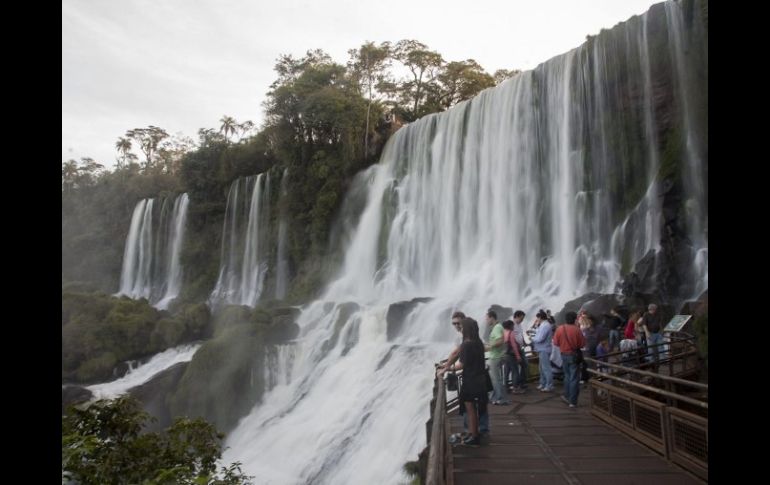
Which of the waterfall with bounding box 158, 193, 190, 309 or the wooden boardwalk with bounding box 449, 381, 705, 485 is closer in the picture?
the wooden boardwalk with bounding box 449, 381, 705, 485

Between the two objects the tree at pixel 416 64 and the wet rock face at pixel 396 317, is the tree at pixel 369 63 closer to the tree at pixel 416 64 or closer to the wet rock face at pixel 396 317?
the tree at pixel 416 64

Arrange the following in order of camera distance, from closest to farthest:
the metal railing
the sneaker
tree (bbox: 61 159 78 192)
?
the metal railing, the sneaker, tree (bbox: 61 159 78 192)

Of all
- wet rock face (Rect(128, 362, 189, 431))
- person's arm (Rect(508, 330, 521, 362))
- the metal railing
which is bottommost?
wet rock face (Rect(128, 362, 189, 431))

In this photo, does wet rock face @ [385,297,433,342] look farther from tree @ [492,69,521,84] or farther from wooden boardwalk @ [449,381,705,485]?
tree @ [492,69,521,84]

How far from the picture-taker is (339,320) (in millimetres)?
15141

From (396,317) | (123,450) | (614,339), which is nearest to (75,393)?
(396,317)

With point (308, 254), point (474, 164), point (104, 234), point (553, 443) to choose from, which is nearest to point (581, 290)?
point (474, 164)

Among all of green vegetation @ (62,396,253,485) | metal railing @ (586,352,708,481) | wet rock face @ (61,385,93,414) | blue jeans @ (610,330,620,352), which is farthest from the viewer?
wet rock face @ (61,385,93,414)

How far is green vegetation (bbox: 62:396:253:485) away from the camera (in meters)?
4.77

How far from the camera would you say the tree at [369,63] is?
2577 cm

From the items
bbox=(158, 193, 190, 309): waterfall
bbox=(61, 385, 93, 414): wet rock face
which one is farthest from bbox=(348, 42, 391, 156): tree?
bbox=(61, 385, 93, 414): wet rock face

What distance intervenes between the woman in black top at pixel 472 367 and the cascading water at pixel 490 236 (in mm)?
4407

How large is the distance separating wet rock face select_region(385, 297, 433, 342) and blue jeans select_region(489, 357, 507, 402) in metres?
6.66
